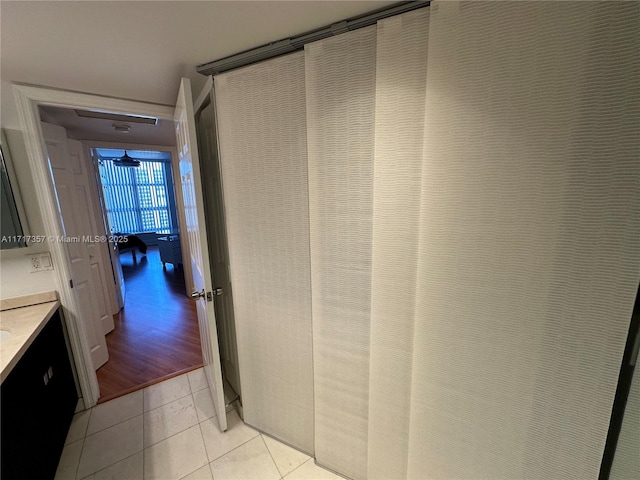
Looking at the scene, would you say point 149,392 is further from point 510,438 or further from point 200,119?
point 510,438

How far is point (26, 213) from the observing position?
1546 millimetres

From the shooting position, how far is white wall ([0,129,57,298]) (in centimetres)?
150

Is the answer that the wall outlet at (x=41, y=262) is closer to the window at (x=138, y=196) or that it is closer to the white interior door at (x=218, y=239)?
the white interior door at (x=218, y=239)

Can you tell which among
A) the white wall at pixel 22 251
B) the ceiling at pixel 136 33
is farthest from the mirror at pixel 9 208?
the ceiling at pixel 136 33

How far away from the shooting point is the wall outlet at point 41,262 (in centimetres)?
160

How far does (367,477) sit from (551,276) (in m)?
1.28

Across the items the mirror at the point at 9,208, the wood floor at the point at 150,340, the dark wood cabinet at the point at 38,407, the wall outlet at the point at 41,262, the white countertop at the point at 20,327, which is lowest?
the wood floor at the point at 150,340

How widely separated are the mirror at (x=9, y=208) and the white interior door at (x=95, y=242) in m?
0.97

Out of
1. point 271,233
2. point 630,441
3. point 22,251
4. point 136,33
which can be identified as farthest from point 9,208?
point 630,441

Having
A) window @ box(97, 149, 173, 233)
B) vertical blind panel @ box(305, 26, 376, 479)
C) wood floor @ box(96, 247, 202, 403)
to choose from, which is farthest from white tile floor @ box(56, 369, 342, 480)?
window @ box(97, 149, 173, 233)

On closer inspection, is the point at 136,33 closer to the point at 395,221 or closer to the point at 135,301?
the point at 395,221

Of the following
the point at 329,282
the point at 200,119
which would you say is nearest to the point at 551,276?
the point at 329,282

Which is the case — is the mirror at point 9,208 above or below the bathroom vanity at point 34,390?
above

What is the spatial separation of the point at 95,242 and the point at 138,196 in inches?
217
